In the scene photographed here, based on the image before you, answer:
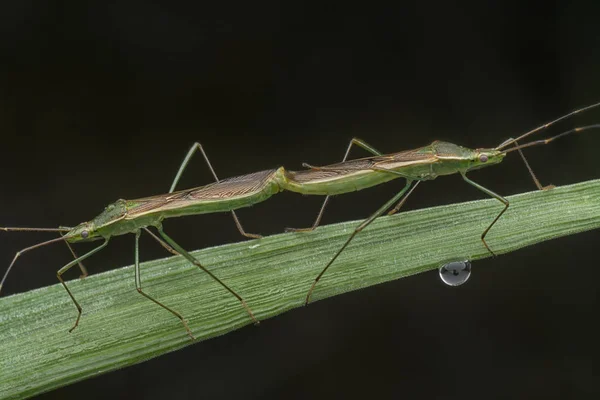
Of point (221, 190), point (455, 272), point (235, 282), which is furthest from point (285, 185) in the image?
point (455, 272)

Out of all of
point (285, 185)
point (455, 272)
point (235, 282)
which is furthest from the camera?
point (285, 185)

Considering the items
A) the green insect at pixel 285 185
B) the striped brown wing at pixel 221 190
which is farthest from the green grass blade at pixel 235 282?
the striped brown wing at pixel 221 190

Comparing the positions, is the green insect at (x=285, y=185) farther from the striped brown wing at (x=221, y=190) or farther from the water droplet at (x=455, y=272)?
the water droplet at (x=455, y=272)

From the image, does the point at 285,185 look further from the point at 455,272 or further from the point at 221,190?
the point at 455,272

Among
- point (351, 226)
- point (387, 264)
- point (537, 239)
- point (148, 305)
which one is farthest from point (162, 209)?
point (537, 239)

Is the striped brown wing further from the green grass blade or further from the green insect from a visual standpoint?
the green grass blade

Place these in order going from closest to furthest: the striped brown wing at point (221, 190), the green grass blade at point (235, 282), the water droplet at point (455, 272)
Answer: the green grass blade at point (235, 282), the water droplet at point (455, 272), the striped brown wing at point (221, 190)

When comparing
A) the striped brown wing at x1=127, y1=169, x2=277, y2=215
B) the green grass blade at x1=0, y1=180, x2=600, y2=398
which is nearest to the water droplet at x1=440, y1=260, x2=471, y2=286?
the green grass blade at x1=0, y1=180, x2=600, y2=398

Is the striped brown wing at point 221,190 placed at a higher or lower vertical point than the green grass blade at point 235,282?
higher

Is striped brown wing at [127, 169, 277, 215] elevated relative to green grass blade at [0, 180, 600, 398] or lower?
elevated
